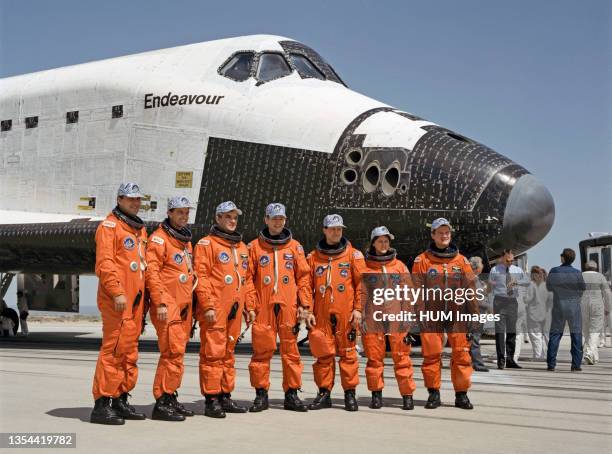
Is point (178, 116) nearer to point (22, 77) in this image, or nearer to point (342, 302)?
point (22, 77)

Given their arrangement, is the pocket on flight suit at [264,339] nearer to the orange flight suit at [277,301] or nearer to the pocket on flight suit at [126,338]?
the orange flight suit at [277,301]

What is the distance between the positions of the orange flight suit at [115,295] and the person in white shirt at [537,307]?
844cm

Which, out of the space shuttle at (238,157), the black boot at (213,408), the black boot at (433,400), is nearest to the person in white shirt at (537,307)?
the space shuttle at (238,157)

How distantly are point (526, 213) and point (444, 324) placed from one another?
3.39 metres

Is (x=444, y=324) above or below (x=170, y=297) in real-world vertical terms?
below

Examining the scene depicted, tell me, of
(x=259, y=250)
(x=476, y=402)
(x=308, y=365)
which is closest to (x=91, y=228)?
(x=308, y=365)

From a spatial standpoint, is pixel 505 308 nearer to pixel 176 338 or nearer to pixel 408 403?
pixel 408 403

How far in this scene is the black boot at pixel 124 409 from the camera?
5863 millimetres

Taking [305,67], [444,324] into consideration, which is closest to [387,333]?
[444,324]

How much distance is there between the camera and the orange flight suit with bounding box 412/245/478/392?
22.5 feet

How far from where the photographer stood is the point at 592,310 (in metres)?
12.0

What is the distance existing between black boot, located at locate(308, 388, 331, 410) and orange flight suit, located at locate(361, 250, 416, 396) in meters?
0.38

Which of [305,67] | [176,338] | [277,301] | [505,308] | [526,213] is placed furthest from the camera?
[305,67]

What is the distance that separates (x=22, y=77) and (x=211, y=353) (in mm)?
10614
